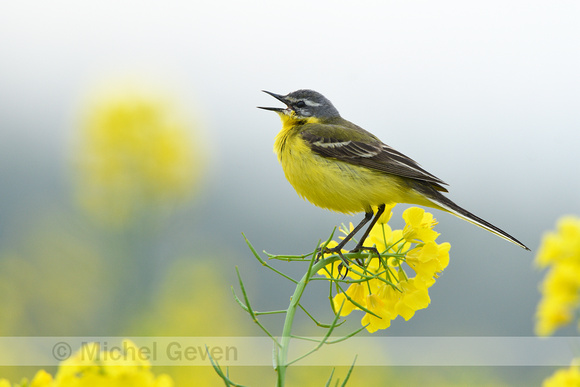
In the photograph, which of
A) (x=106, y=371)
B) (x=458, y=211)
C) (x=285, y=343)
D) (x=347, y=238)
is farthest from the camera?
(x=458, y=211)

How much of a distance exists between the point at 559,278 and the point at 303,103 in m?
4.40

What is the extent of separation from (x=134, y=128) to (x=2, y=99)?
113217mm

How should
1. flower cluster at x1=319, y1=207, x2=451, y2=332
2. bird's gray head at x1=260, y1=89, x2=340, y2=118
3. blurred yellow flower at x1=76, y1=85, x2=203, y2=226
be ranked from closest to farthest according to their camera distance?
flower cluster at x1=319, y1=207, x2=451, y2=332, bird's gray head at x1=260, y1=89, x2=340, y2=118, blurred yellow flower at x1=76, y1=85, x2=203, y2=226

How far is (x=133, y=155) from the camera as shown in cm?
1043

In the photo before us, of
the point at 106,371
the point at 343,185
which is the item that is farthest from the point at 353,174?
the point at 106,371

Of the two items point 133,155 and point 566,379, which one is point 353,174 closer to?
point 566,379

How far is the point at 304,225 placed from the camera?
54.6 metres

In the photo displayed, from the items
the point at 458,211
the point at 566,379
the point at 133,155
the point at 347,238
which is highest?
the point at 566,379

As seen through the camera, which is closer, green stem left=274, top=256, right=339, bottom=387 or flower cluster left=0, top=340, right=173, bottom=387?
flower cluster left=0, top=340, right=173, bottom=387

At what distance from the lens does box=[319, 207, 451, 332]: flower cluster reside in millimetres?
2768

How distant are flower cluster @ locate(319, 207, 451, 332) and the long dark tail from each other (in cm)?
85

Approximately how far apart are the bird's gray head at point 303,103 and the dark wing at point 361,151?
34cm

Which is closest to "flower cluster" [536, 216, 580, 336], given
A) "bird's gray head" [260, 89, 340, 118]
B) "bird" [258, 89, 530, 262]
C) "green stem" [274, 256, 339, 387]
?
"green stem" [274, 256, 339, 387]

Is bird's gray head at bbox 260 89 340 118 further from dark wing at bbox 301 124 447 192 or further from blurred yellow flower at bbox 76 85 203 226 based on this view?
blurred yellow flower at bbox 76 85 203 226
